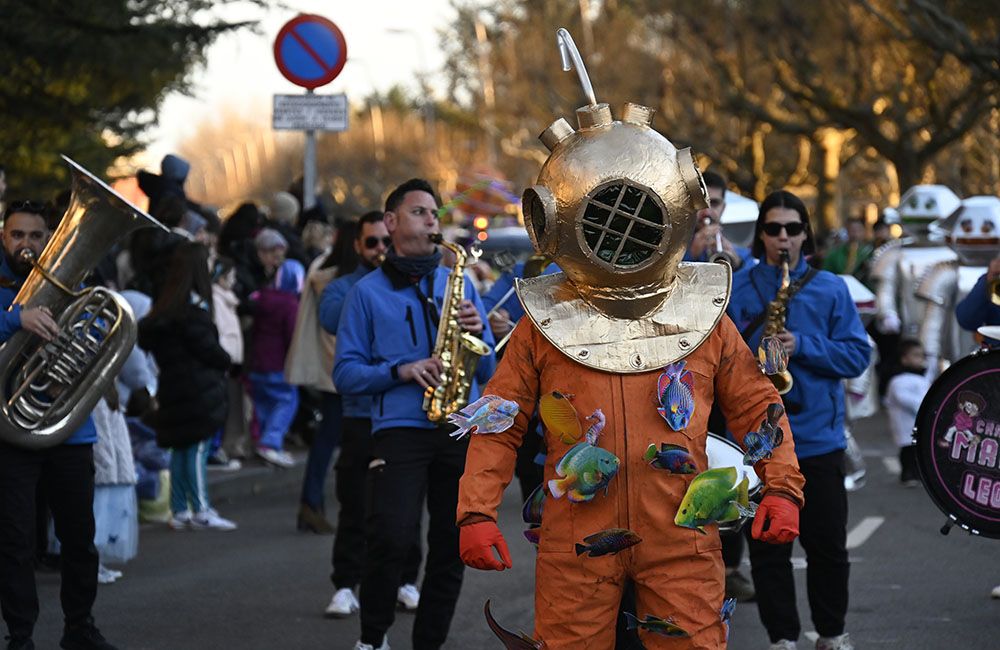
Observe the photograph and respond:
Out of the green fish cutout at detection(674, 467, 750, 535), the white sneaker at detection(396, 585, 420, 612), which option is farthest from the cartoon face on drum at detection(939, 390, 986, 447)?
the white sneaker at detection(396, 585, 420, 612)

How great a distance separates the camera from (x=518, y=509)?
11844 mm

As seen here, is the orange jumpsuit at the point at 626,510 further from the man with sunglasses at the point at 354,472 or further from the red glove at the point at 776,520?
the man with sunglasses at the point at 354,472

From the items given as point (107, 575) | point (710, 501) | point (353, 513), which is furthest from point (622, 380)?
point (107, 575)

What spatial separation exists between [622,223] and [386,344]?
2164 millimetres

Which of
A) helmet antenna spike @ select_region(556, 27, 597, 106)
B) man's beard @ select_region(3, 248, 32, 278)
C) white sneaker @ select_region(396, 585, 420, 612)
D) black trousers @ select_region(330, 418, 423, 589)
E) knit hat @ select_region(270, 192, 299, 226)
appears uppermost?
helmet antenna spike @ select_region(556, 27, 597, 106)

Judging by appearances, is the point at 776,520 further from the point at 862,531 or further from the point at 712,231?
the point at 862,531

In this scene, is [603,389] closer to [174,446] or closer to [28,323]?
[28,323]

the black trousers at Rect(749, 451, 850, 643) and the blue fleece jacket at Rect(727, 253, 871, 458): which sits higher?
the blue fleece jacket at Rect(727, 253, 871, 458)

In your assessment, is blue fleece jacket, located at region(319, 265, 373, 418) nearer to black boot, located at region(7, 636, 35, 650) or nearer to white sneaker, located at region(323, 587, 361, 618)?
white sneaker, located at region(323, 587, 361, 618)

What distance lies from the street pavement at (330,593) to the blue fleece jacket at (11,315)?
38.8 inches

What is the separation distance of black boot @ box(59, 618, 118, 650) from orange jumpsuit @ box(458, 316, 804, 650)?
262 cm

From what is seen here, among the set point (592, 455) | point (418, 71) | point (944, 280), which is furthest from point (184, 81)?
point (418, 71)

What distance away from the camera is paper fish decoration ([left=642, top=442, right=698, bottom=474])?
4828mm

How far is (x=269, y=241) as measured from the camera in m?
13.5
